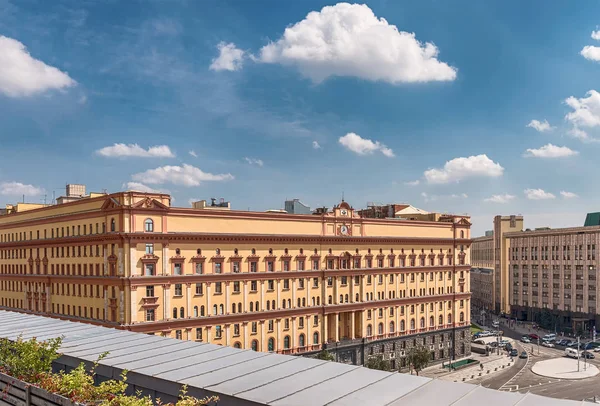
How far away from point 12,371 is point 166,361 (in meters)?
6.46

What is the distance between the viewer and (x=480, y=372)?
96.1m

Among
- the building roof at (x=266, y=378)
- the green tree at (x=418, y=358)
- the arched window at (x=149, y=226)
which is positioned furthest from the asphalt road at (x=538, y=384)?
the building roof at (x=266, y=378)

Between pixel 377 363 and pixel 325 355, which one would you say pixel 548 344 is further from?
pixel 325 355

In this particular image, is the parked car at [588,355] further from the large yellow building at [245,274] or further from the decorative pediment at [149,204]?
the decorative pediment at [149,204]

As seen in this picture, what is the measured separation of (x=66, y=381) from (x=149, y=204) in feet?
170

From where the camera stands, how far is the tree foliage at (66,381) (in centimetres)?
1656

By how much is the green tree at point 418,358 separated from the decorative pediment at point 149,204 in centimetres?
4961

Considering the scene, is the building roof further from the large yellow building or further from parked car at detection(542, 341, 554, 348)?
parked car at detection(542, 341, 554, 348)

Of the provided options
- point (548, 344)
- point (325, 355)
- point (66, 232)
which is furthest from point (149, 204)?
point (548, 344)

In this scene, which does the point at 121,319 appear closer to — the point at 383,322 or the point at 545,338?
the point at 383,322

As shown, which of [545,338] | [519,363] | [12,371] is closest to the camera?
[12,371]

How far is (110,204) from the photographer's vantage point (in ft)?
223

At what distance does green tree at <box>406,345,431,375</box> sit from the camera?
91312 millimetres

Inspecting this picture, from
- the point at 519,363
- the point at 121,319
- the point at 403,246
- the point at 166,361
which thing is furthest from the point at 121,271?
the point at 519,363
